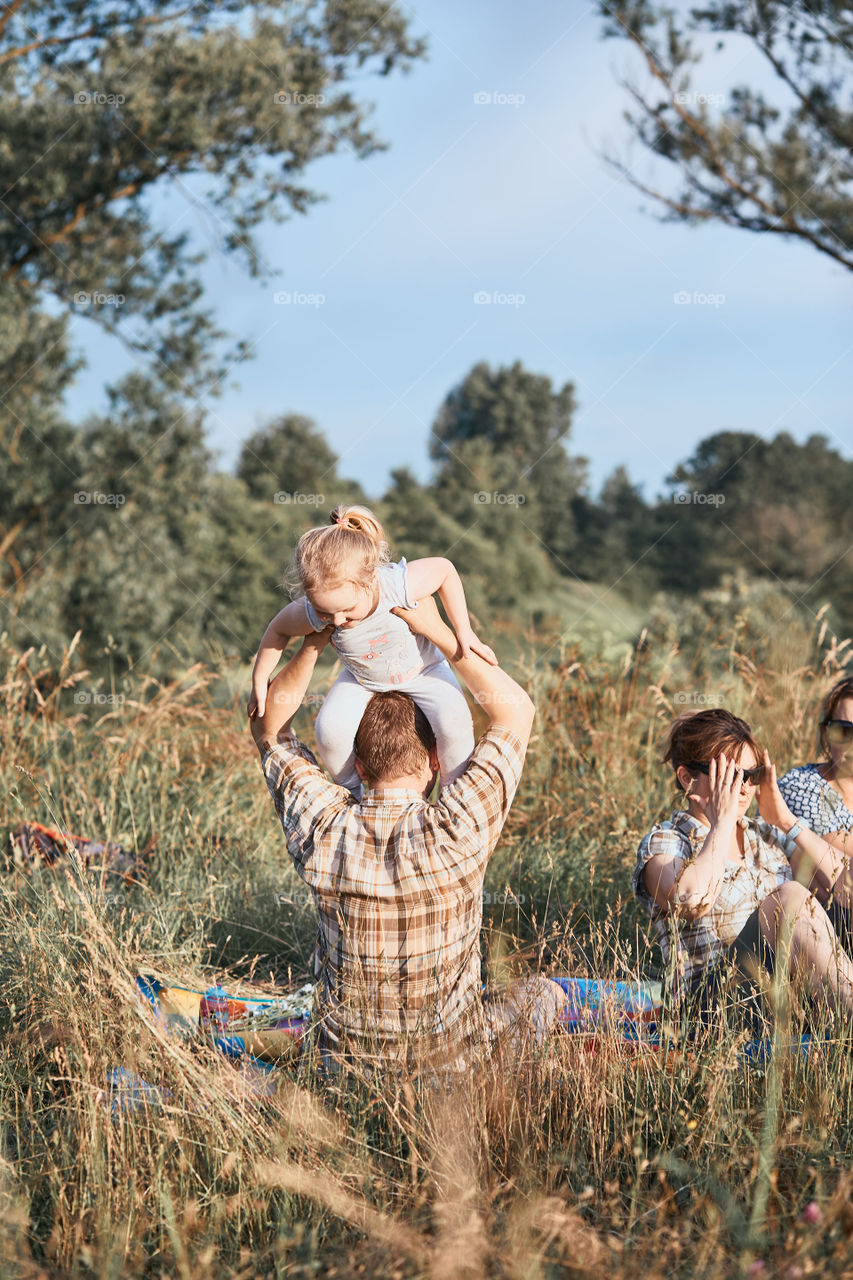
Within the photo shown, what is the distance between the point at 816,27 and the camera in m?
7.73

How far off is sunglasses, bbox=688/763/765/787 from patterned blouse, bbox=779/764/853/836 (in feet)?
2.23

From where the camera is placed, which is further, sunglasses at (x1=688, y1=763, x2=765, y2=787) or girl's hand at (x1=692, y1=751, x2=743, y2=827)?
sunglasses at (x1=688, y1=763, x2=765, y2=787)

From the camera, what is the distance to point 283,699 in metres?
2.46

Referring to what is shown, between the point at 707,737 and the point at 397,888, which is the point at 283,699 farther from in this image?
the point at 707,737

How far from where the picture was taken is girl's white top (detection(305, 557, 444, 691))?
255cm

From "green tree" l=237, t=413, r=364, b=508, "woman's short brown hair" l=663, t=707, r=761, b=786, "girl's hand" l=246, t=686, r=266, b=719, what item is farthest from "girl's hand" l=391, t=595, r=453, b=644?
"green tree" l=237, t=413, r=364, b=508

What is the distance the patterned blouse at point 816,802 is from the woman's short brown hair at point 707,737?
0.69 meters

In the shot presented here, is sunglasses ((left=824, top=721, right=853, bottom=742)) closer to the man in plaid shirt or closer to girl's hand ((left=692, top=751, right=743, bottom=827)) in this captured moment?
girl's hand ((left=692, top=751, right=743, bottom=827))

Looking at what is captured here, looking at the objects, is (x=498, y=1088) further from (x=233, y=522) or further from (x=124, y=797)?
(x=233, y=522)

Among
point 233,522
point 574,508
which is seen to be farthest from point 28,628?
point 574,508

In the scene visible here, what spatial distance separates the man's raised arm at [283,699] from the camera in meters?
2.45

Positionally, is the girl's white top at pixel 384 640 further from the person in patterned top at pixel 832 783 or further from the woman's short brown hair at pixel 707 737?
the person in patterned top at pixel 832 783

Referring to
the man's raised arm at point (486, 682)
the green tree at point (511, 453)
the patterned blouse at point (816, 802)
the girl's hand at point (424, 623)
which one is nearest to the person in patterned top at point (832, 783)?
the patterned blouse at point (816, 802)

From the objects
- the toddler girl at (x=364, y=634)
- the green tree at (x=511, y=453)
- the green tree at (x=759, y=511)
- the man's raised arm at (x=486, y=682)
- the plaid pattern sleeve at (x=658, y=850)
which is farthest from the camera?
the green tree at (x=511, y=453)
